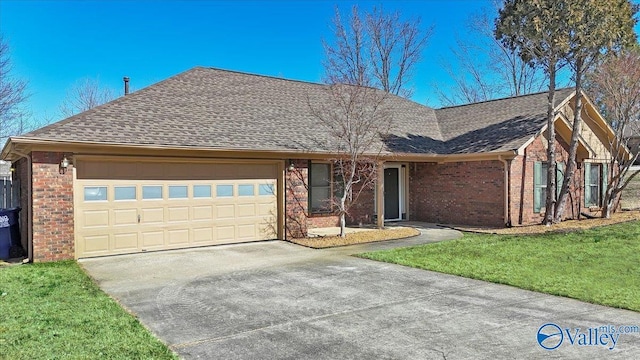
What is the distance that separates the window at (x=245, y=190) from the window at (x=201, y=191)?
33.5 inches

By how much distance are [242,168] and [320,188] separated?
3.10 m

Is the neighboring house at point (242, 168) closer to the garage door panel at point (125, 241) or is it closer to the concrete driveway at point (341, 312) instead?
the garage door panel at point (125, 241)

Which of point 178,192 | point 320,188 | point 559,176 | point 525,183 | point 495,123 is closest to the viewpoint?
point 178,192

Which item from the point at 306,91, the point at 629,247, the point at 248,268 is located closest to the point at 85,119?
the point at 248,268

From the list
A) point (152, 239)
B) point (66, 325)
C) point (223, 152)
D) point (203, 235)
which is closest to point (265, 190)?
point (223, 152)

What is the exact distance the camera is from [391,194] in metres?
16.2

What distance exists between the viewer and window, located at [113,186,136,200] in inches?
381

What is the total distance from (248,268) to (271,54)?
19222 millimetres

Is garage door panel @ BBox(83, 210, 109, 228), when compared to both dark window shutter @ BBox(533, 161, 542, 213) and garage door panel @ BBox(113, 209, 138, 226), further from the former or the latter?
dark window shutter @ BBox(533, 161, 542, 213)

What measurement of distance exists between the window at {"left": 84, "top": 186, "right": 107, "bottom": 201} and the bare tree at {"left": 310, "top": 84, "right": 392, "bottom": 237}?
588 centimetres

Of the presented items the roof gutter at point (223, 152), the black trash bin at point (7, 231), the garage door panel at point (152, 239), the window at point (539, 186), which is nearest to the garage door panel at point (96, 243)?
the garage door panel at point (152, 239)

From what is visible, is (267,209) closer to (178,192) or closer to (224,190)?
(224,190)

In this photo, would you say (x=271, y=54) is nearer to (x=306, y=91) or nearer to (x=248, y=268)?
(x=306, y=91)

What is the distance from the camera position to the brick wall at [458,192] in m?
13.8
